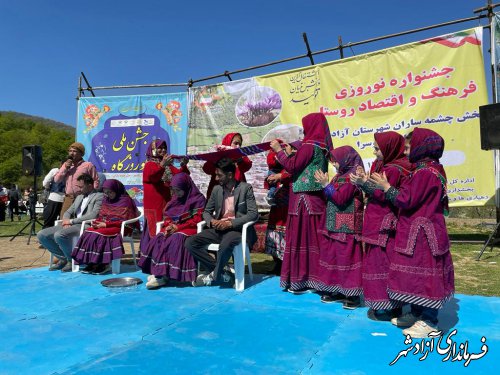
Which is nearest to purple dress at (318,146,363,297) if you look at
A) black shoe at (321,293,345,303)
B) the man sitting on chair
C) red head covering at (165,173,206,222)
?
black shoe at (321,293,345,303)

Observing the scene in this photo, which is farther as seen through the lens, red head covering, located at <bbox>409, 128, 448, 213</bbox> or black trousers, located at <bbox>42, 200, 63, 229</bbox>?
black trousers, located at <bbox>42, 200, 63, 229</bbox>

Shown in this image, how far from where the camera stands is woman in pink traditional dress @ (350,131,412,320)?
9.04 feet

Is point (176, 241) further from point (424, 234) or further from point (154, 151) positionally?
point (424, 234)

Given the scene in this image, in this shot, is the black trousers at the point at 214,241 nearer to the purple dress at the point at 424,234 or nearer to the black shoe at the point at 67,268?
the purple dress at the point at 424,234

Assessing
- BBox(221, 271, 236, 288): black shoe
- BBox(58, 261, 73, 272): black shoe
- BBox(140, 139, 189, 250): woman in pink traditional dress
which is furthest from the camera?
BBox(58, 261, 73, 272): black shoe

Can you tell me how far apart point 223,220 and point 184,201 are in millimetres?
576

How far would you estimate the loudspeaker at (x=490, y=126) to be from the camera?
199 inches

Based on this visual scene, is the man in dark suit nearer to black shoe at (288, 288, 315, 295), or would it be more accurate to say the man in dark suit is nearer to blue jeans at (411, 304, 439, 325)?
black shoe at (288, 288, 315, 295)

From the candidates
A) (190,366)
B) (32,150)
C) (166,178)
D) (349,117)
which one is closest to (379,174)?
(190,366)

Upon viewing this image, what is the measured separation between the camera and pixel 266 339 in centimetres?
250

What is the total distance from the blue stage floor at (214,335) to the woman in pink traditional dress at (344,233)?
7.9 inches

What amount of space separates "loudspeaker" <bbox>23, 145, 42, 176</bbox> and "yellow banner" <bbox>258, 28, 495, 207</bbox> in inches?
214

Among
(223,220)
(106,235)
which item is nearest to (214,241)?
(223,220)

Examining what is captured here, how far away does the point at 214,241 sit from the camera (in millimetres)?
3918
